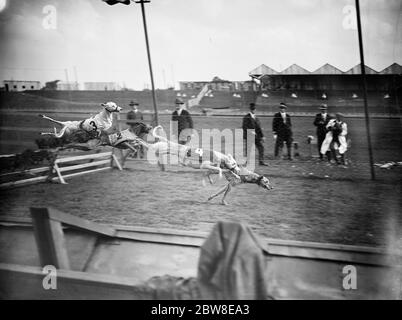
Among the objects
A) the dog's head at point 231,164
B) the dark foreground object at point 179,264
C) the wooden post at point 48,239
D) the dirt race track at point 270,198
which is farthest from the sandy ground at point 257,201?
the wooden post at point 48,239

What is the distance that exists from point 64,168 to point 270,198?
5.15 feet

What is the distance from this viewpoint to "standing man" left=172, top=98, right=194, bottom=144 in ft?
7.55

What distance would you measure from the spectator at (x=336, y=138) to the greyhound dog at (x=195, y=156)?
0.81 m

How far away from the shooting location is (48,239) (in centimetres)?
147

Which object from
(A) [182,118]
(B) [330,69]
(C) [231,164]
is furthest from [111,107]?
(B) [330,69]

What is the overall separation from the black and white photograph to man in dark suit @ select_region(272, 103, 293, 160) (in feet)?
0.06

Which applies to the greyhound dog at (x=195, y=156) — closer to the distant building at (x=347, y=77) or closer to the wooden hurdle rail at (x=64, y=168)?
the wooden hurdle rail at (x=64, y=168)

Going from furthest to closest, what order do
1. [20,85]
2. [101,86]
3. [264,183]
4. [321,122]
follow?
[321,122] < [20,85] < [101,86] < [264,183]

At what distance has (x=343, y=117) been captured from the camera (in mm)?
2674

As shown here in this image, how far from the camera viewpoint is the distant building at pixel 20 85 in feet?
7.47

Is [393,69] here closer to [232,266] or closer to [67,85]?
[232,266]

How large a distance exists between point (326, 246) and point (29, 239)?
1.77 metres
